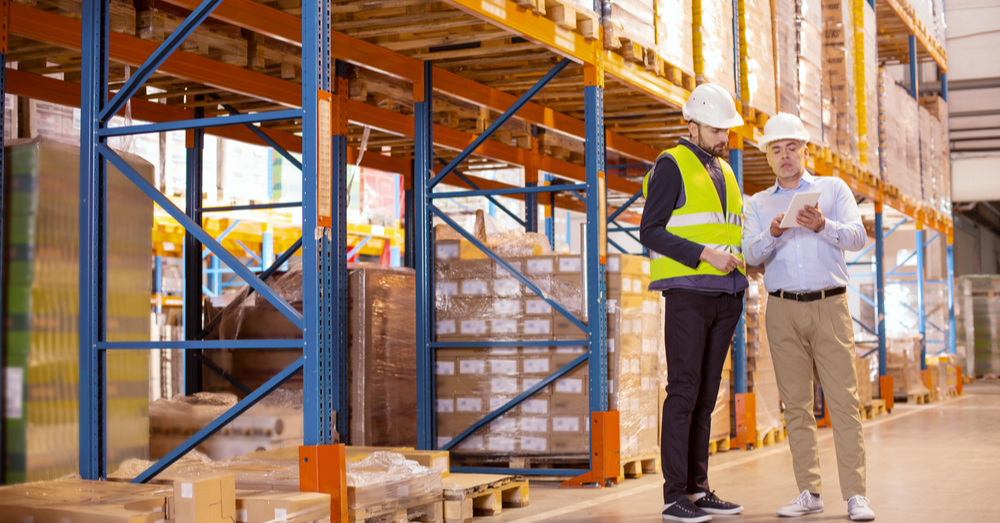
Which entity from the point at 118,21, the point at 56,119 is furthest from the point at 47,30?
the point at 56,119

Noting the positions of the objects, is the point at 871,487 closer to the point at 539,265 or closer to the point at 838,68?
the point at 539,265

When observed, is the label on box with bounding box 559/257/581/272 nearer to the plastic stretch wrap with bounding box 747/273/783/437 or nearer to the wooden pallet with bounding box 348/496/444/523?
the wooden pallet with bounding box 348/496/444/523

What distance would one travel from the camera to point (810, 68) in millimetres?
10383

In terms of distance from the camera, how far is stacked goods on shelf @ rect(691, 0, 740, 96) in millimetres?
7812

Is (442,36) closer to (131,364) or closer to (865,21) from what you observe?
(131,364)

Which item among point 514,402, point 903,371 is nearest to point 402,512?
point 514,402

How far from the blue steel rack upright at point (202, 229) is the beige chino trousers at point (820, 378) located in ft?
7.08

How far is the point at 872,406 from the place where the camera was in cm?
1159

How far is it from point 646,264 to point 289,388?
2725 mm

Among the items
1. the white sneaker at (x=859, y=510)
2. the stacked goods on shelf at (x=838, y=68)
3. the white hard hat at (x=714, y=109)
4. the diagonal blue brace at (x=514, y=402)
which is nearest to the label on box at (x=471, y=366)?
the diagonal blue brace at (x=514, y=402)

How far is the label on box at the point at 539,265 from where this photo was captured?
646 centimetres

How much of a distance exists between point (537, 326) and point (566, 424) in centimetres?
67

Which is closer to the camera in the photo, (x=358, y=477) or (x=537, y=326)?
(x=358, y=477)

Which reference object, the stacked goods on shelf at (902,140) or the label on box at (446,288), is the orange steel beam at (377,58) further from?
the stacked goods on shelf at (902,140)
